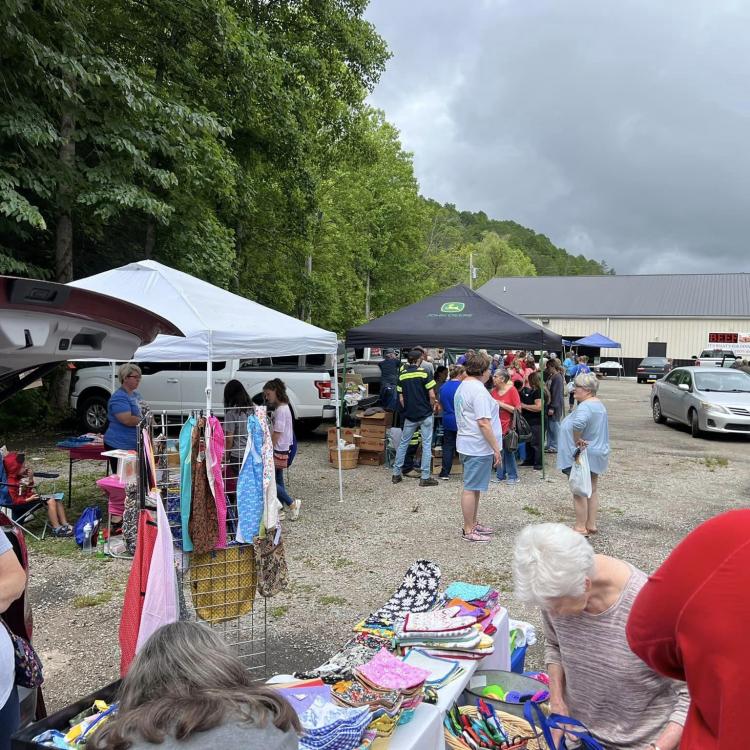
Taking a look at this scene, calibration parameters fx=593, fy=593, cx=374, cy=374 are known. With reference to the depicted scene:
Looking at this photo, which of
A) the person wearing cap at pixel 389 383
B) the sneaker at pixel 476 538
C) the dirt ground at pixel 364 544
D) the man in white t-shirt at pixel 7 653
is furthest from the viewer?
the person wearing cap at pixel 389 383

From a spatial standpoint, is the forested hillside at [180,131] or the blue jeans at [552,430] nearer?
the forested hillside at [180,131]

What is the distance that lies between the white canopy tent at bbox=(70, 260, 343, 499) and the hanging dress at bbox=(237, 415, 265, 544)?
1.78m

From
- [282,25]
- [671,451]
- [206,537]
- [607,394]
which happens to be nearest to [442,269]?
[607,394]

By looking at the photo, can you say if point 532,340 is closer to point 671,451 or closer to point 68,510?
point 671,451

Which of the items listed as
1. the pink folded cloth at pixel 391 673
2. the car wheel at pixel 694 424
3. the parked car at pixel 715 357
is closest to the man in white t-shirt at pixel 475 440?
the pink folded cloth at pixel 391 673

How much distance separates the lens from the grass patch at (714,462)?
10328 millimetres

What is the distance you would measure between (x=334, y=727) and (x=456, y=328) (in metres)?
7.68

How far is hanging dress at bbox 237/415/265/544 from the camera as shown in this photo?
3701mm

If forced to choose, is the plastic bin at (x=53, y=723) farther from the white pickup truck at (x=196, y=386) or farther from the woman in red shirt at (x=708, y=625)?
the white pickup truck at (x=196, y=386)

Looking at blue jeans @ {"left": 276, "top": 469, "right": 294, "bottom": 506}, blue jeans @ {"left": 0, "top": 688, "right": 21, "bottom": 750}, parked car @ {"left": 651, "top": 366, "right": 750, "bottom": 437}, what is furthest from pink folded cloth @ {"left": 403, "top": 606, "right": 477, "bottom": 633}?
parked car @ {"left": 651, "top": 366, "right": 750, "bottom": 437}

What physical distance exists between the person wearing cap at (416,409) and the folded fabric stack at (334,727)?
6.56 m

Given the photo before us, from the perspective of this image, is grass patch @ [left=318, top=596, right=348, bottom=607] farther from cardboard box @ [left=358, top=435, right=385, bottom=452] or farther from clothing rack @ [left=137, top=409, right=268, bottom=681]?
cardboard box @ [left=358, top=435, right=385, bottom=452]

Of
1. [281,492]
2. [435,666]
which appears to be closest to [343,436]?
[281,492]

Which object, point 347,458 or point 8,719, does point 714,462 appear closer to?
point 347,458
